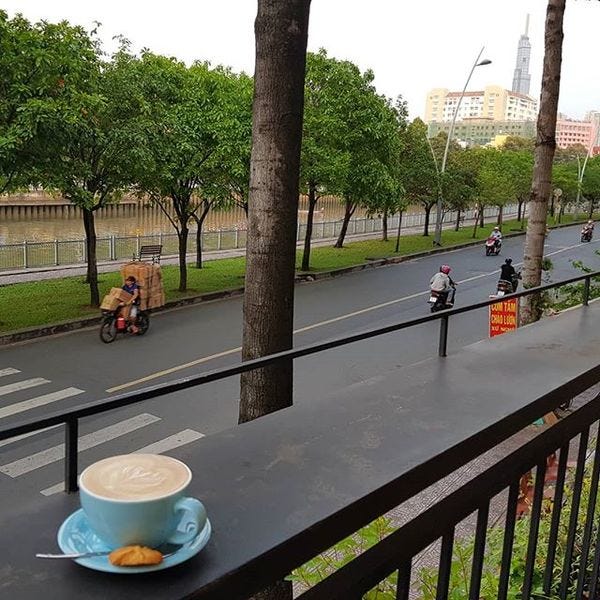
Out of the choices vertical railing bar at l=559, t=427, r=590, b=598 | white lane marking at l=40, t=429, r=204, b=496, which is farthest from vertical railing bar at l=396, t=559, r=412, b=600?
white lane marking at l=40, t=429, r=204, b=496

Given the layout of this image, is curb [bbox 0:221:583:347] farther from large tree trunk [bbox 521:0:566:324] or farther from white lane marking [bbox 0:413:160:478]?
large tree trunk [bbox 521:0:566:324]

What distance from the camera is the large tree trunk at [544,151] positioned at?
330 inches

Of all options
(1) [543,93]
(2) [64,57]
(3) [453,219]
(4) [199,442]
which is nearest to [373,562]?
(4) [199,442]

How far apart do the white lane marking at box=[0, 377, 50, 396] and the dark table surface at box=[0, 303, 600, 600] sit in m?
8.13

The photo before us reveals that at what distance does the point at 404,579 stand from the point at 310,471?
1.23ft

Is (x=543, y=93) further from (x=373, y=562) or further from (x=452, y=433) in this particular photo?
(x=373, y=562)

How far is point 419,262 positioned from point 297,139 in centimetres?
2204

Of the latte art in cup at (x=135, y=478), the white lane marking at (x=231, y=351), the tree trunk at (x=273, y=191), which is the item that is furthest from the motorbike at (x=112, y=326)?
the latte art in cup at (x=135, y=478)

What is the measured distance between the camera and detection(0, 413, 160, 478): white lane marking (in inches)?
279

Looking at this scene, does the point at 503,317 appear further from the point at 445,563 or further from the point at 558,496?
the point at 445,563

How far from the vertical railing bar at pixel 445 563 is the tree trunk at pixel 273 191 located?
1.96 meters

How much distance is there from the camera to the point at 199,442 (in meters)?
1.72

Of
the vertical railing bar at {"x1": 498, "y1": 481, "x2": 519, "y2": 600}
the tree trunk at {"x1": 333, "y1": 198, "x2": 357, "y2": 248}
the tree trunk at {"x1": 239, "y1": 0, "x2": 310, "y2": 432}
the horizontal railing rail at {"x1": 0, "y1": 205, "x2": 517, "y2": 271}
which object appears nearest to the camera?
the vertical railing bar at {"x1": 498, "y1": 481, "x2": 519, "y2": 600}

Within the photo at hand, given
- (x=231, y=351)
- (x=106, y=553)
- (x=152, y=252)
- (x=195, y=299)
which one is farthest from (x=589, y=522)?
(x=152, y=252)
